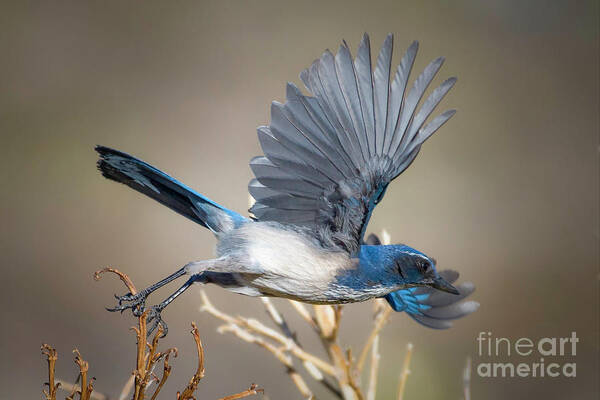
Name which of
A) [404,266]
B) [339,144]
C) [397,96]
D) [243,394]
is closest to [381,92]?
[397,96]

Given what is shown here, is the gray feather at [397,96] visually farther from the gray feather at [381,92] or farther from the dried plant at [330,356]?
the dried plant at [330,356]

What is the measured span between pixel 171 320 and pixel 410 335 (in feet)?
4.13

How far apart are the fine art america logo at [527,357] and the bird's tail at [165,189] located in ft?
5.70

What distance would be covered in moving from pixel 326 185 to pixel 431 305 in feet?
2.41

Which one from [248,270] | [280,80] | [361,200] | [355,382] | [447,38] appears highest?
[447,38]

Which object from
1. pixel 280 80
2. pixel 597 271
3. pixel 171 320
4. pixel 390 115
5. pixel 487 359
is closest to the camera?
pixel 390 115

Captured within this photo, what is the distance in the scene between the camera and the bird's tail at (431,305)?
210cm

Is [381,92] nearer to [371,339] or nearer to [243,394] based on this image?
[371,339]

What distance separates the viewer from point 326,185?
1.61 metres

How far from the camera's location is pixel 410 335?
13.0 feet

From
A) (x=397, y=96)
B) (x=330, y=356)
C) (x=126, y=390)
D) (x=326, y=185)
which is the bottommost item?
(x=126, y=390)

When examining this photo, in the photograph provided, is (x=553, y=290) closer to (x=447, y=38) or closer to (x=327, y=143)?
(x=447, y=38)

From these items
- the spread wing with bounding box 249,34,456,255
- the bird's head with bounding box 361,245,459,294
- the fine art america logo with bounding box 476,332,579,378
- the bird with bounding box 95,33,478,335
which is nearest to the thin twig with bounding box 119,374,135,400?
the bird with bounding box 95,33,478,335

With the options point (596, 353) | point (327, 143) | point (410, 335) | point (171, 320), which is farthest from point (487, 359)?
point (327, 143)
